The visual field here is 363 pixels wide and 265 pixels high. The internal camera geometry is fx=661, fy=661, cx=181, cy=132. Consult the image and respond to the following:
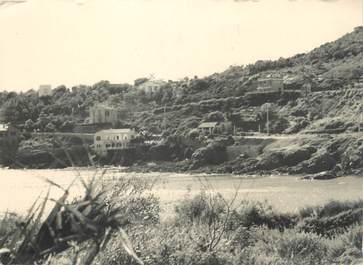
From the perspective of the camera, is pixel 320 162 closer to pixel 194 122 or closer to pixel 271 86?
pixel 271 86

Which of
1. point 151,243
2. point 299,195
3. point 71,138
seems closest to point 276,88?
point 299,195

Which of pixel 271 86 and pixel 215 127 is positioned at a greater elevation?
pixel 271 86

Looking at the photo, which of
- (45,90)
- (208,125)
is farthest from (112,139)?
(208,125)

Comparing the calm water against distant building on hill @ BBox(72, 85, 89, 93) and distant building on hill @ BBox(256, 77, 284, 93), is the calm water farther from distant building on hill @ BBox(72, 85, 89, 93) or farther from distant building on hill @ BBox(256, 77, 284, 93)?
distant building on hill @ BBox(256, 77, 284, 93)

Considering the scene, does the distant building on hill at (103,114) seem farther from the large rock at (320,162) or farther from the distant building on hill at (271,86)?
the large rock at (320,162)

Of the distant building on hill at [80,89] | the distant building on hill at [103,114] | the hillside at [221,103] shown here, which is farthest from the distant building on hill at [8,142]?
the distant building on hill at [103,114]

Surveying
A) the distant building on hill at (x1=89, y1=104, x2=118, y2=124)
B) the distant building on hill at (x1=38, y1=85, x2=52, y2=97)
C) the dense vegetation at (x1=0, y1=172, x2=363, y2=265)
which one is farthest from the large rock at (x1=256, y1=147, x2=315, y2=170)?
the distant building on hill at (x1=38, y1=85, x2=52, y2=97)
